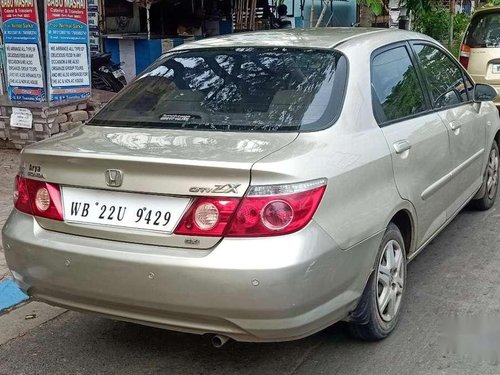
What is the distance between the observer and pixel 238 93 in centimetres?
347

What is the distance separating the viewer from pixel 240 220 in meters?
2.69

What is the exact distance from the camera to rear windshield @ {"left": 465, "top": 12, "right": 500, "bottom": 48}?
8.79 metres

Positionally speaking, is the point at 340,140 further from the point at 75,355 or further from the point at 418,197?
the point at 75,355

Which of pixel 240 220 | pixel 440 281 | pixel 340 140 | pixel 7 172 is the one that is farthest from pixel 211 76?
pixel 7 172

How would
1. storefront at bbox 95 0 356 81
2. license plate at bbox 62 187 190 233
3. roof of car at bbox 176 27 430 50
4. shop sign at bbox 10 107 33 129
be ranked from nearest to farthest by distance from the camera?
license plate at bbox 62 187 190 233
roof of car at bbox 176 27 430 50
shop sign at bbox 10 107 33 129
storefront at bbox 95 0 356 81

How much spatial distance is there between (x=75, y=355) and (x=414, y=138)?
7.70 ft

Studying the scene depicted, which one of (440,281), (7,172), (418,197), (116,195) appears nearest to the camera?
(116,195)

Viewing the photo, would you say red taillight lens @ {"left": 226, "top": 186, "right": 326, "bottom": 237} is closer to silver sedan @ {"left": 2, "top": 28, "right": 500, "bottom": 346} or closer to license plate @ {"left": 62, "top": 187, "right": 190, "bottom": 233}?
silver sedan @ {"left": 2, "top": 28, "right": 500, "bottom": 346}

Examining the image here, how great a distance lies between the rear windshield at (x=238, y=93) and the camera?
325 centimetres

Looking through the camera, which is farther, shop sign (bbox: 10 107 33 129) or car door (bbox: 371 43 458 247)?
shop sign (bbox: 10 107 33 129)

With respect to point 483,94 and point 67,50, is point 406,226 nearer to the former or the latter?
point 483,94

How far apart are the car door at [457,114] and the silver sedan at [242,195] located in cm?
49

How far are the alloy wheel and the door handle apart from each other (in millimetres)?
514

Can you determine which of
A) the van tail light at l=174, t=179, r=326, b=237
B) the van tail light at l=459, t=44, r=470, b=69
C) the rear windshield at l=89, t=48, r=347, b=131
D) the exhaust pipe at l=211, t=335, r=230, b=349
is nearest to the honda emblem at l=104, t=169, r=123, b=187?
the van tail light at l=174, t=179, r=326, b=237
